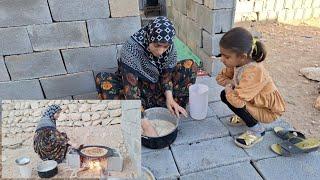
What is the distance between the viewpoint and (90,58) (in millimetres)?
2547

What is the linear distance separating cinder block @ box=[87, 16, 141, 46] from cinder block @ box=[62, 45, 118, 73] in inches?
2.7

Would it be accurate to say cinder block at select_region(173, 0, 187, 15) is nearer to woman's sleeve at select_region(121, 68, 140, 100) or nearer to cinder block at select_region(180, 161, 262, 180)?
woman's sleeve at select_region(121, 68, 140, 100)

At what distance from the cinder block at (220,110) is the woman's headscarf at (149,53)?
23.3 inches

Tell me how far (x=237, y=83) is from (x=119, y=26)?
3.81ft

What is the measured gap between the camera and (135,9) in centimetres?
244

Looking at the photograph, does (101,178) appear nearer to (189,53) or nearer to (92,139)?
(92,139)

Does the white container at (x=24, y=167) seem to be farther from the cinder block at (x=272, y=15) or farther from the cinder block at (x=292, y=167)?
the cinder block at (x=272, y=15)

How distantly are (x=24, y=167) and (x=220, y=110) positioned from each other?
6.17 ft

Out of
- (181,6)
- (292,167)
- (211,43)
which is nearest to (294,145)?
(292,167)

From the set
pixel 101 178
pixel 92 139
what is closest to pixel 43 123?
pixel 92 139

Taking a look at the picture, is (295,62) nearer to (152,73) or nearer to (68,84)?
(152,73)

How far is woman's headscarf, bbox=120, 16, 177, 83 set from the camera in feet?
6.21

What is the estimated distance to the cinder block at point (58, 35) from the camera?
7.64ft

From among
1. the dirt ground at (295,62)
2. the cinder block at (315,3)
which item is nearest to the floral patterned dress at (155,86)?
the dirt ground at (295,62)
